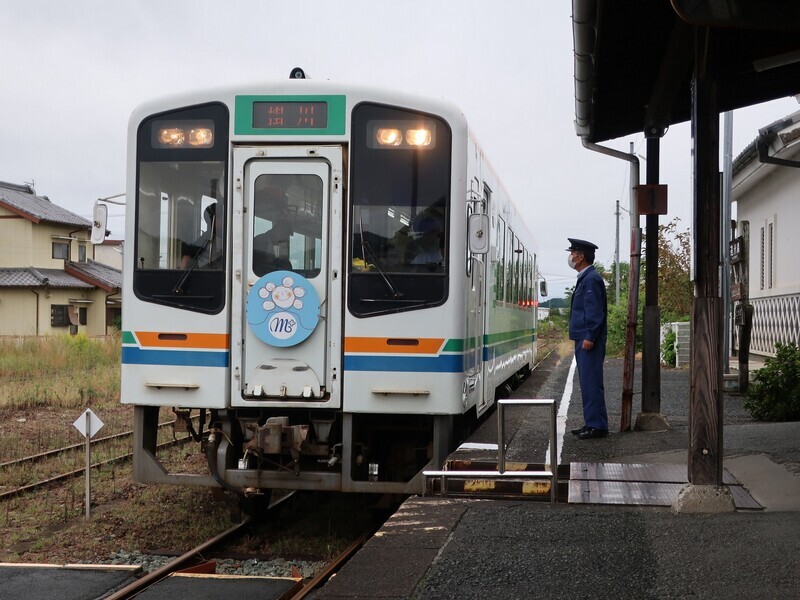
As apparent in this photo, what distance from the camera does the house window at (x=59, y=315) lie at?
1647 inches

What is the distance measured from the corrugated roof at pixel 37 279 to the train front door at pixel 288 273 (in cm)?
3554

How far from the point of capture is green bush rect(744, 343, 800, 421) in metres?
10.8

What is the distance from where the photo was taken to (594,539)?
5078mm

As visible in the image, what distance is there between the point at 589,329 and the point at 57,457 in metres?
6.32

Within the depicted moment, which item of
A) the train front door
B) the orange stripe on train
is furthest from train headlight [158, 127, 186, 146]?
the orange stripe on train

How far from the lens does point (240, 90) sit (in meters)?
6.99

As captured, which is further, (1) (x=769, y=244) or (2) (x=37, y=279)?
(2) (x=37, y=279)

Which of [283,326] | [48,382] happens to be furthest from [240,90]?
[48,382]

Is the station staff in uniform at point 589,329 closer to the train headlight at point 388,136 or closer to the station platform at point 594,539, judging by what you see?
the station platform at point 594,539

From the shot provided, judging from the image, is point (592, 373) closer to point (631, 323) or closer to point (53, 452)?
point (631, 323)

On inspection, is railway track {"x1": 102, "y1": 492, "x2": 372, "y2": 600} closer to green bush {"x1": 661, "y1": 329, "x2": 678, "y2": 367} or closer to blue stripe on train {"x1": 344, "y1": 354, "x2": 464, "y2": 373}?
blue stripe on train {"x1": 344, "y1": 354, "x2": 464, "y2": 373}

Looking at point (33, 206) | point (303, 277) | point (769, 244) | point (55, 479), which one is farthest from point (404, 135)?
point (33, 206)

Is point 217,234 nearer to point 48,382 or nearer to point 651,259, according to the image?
point 651,259

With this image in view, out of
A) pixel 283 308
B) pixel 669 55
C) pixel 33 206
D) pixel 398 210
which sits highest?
pixel 33 206
